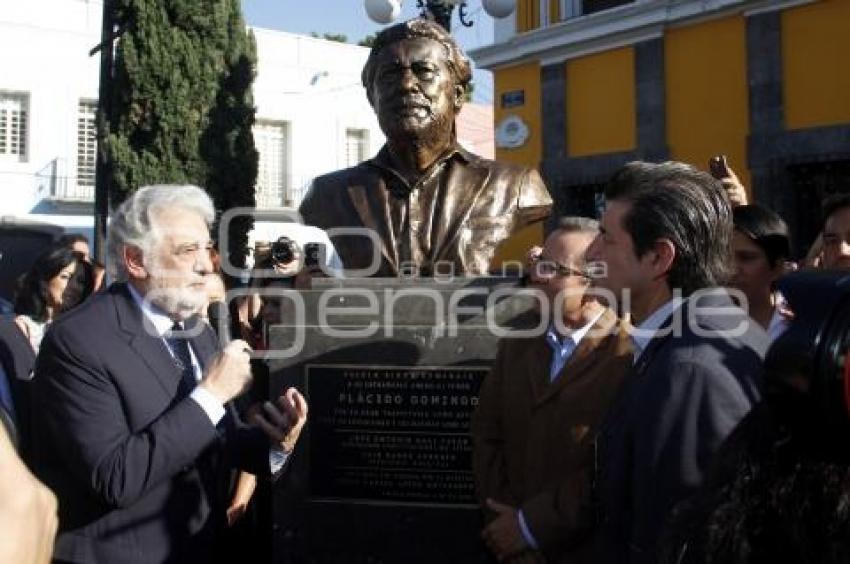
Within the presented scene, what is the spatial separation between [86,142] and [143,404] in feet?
63.6

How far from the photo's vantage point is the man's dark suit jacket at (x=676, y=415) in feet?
6.48

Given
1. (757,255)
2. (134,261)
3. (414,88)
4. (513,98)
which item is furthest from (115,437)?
(513,98)

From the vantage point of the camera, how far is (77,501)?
8.68 feet

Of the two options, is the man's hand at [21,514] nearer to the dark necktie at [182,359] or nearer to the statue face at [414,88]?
the dark necktie at [182,359]

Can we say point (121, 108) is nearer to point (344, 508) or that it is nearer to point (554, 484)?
point (344, 508)

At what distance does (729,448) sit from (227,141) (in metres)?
11.7

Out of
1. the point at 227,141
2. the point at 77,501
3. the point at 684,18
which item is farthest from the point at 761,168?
the point at 77,501

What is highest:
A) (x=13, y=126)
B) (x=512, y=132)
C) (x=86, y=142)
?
(x=13, y=126)

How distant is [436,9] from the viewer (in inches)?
305

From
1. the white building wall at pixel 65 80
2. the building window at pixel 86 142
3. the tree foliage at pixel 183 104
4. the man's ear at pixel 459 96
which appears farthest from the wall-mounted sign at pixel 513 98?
the man's ear at pixel 459 96

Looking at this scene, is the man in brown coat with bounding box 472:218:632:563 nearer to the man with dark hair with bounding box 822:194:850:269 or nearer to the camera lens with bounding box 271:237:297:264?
the man with dark hair with bounding box 822:194:850:269

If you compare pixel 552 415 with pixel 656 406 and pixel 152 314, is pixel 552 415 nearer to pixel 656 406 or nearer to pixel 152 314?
pixel 656 406

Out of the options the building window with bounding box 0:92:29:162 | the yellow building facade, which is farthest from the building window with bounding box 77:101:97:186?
the yellow building facade

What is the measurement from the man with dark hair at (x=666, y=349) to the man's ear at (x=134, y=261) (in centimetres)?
136
